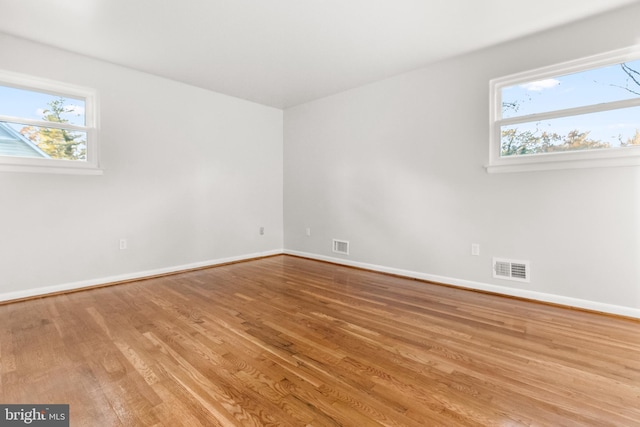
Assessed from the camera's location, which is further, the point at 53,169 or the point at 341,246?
the point at 341,246

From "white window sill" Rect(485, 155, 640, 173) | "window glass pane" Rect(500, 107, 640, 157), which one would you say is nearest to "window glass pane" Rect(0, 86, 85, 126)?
"white window sill" Rect(485, 155, 640, 173)

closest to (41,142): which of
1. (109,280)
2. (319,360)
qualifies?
Answer: (109,280)

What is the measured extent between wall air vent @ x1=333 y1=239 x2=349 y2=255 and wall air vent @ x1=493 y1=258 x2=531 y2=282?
77.7 inches

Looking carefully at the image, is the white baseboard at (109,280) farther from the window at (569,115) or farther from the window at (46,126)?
the window at (569,115)

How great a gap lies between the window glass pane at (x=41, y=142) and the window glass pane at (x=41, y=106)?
4.8 inches

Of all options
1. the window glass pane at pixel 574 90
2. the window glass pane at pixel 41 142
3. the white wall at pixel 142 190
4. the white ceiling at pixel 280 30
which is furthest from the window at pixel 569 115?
the window glass pane at pixel 41 142

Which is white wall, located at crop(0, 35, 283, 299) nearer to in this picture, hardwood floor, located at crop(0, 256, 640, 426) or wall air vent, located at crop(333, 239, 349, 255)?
hardwood floor, located at crop(0, 256, 640, 426)

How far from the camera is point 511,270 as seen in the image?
312cm

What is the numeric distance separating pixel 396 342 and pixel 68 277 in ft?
11.3

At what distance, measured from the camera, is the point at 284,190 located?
550 centimetres

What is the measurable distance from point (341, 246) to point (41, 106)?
3.89 meters

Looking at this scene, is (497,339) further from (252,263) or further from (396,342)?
(252,263)

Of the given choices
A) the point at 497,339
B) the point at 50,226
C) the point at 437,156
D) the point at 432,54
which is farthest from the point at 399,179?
the point at 50,226

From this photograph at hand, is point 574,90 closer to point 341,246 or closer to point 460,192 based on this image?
point 460,192
